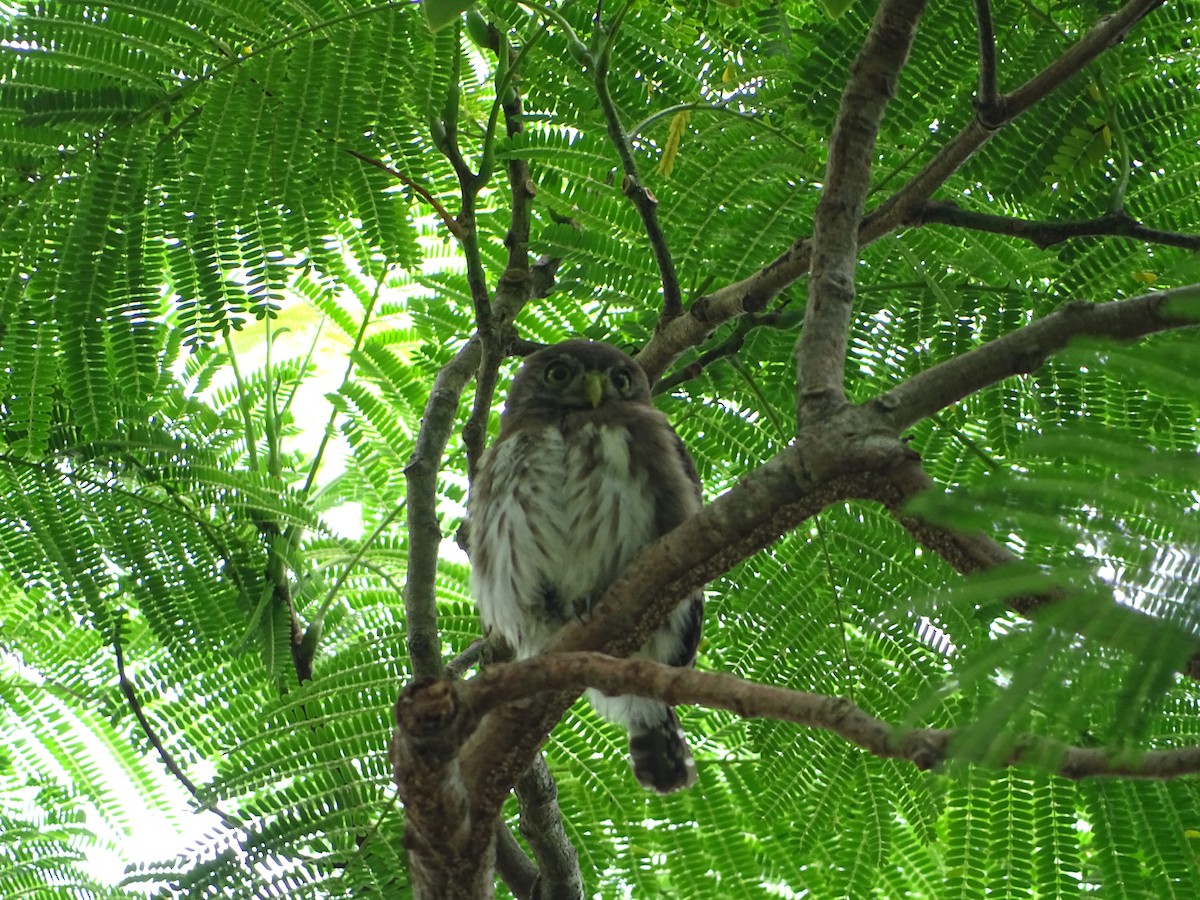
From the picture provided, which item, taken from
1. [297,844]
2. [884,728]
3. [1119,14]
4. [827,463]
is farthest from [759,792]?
[1119,14]

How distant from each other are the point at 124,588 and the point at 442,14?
238 centimetres

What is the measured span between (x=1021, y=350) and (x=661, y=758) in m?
1.81

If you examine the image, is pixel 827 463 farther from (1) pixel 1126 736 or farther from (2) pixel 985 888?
(2) pixel 985 888

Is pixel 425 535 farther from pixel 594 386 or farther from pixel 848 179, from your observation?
pixel 848 179

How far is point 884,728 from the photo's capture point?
73.2 inches

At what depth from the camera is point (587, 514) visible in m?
3.80

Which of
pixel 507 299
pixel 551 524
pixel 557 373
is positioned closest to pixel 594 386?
pixel 557 373

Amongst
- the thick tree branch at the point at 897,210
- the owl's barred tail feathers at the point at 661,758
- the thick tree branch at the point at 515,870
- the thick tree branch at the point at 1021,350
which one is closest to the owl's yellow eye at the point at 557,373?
the thick tree branch at the point at 897,210

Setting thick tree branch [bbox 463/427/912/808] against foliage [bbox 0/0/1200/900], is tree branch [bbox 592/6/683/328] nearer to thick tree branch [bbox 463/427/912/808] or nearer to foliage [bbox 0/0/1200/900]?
foliage [bbox 0/0/1200/900]

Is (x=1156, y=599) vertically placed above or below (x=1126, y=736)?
above

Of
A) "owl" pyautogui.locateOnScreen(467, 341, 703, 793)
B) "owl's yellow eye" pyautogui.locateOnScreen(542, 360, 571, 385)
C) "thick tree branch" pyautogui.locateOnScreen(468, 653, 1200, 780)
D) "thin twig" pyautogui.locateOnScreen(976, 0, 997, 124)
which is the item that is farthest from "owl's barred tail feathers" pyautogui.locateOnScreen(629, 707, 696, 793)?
"thin twig" pyautogui.locateOnScreen(976, 0, 997, 124)

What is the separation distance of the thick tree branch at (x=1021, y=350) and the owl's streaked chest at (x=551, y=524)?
1.42m

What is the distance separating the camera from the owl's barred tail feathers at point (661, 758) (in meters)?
3.70

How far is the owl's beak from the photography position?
13.2ft
